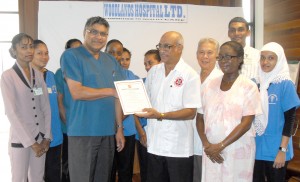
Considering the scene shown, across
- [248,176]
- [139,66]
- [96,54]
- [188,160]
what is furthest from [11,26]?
[248,176]

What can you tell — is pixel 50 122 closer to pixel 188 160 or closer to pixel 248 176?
pixel 188 160

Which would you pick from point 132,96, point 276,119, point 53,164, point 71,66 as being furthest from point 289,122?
point 53,164

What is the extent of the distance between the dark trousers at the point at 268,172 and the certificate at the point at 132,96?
1124mm

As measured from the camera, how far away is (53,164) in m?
3.26

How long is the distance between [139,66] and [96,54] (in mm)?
2650

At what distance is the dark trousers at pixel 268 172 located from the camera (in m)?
2.54

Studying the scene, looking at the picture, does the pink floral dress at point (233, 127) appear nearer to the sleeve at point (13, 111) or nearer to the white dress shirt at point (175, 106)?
the white dress shirt at point (175, 106)

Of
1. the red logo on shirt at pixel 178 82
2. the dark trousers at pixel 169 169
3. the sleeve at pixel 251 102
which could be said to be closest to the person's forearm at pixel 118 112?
the dark trousers at pixel 169 169

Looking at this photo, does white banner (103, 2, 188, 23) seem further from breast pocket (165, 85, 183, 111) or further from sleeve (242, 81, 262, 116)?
sleeve (242, 81, 262, 116)

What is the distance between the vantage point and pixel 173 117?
232cm

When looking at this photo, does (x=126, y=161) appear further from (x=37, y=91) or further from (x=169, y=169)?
(x=37, y=91)

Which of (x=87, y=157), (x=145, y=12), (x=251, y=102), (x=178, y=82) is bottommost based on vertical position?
(x=87, y=157)

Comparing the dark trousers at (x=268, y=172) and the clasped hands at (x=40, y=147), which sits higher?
the clasped hands at (x=40, y=147)

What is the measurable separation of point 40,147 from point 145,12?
119 inches
